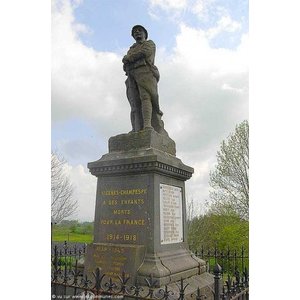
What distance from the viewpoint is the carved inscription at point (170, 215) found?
205 inches

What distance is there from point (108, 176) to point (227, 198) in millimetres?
11634

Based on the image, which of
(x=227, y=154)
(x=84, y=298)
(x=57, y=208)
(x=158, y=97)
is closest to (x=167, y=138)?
(x=158, y=97)

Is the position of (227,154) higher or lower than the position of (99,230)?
higher

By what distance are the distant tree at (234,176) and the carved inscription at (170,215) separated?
33.0ft

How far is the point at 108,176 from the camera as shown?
18.1 ft

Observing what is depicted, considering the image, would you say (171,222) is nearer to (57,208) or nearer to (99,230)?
(99,230)

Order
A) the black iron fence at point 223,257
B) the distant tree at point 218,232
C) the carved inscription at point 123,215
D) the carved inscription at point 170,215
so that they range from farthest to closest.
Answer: the distant tree at point 218,232 < the black iron fence at point 223,257 < the carved inscription at point 170,215 < the carved inscription at point 123,215

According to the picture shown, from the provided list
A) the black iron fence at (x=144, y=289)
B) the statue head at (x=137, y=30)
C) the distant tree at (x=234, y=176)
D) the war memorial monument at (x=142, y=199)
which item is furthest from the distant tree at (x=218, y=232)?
the statue head at (x=137, y=30)

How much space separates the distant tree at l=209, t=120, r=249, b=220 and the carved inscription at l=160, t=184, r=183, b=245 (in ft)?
33.0

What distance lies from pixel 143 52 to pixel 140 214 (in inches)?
106

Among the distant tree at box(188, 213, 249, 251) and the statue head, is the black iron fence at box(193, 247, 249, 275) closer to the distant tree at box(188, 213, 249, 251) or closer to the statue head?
the distant tree at box(188, 213, 249, 251)

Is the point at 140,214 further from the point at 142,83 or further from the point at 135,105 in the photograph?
the point at 142,83

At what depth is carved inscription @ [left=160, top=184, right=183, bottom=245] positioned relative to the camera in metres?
5.21

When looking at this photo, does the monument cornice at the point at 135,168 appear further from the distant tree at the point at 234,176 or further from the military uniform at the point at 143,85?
the distant tree at the point at 234,176
